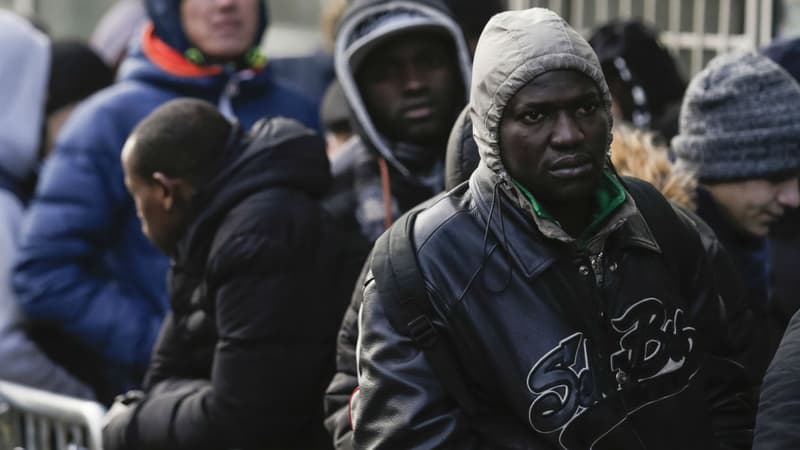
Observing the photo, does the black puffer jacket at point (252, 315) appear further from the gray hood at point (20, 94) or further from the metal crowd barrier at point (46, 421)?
the gray hood at point (20, 94)

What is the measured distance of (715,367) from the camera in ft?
8.80

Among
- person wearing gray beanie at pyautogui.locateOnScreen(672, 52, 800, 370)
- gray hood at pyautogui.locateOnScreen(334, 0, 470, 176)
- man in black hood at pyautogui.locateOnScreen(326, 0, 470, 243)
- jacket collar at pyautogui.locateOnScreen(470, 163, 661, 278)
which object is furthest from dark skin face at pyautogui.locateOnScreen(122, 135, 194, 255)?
person wearing gray beanie at pyautogui.locateOnScreen(672, 52, 800, 370)

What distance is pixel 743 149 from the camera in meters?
3.33

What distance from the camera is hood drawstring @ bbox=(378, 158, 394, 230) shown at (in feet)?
11.7

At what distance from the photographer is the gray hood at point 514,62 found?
2297 millimetres

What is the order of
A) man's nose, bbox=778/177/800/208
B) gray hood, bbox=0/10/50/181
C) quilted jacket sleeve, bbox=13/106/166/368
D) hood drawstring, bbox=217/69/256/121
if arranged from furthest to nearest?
gray hood, bbox=0/10/50/181 → hood drawstring, bbox=217/69/256/121 → quilted jacket sleeve, bbox=13/106/166/368 → man's nose, bbox=778/177/800/208

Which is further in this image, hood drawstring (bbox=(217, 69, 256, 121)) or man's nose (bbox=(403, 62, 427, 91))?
hood drawstring (bbox=(217, 69, 256, 121))

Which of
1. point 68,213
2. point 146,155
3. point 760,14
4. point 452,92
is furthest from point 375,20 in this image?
point 760,14

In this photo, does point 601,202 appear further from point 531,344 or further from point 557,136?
point 531,344

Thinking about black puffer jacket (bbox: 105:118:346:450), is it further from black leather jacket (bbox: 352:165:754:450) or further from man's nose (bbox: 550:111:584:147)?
man's nose (bbox: 550:111:584:147)

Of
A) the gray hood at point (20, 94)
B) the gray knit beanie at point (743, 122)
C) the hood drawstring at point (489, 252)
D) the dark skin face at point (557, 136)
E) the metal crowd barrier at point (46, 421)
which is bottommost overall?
the metal crowd barrier at point (46, 421)

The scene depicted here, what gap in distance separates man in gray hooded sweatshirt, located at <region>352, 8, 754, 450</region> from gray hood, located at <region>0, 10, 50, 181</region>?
2.63m

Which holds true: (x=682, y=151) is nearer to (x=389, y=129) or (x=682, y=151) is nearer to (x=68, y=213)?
(x=389, y=129)

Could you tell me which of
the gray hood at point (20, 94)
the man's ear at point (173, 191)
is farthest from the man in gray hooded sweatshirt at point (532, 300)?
the gray hood at point (20, 94)
